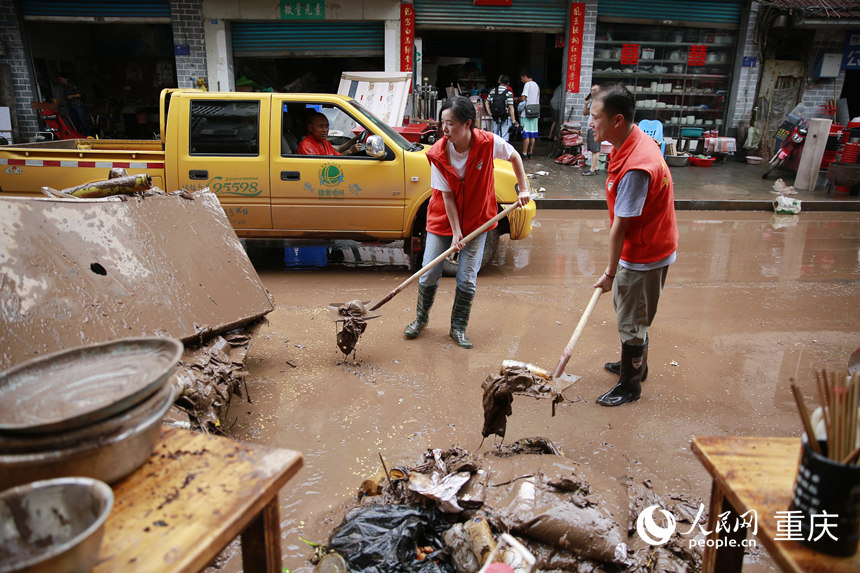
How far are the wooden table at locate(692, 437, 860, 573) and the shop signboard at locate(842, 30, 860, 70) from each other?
50.9ft

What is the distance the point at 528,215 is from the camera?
247 inches

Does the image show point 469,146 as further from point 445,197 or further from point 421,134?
point 421,134

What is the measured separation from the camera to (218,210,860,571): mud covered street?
132 inches

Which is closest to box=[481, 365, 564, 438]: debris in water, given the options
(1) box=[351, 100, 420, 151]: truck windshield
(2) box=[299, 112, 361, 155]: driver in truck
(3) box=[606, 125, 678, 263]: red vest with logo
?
(3) box=[606, 125, 678, 263]: red vest with logo

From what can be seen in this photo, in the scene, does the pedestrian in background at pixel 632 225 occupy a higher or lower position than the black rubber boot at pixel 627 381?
higher

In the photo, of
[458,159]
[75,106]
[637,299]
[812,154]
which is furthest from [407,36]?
[637,299]

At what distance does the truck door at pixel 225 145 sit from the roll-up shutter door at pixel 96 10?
7888 millimetres

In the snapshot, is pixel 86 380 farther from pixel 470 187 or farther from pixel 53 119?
pixel 53 119

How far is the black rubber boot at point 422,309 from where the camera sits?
489 centimetres

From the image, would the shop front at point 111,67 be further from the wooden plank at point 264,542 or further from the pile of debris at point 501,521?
the wooden plank at point 264,542

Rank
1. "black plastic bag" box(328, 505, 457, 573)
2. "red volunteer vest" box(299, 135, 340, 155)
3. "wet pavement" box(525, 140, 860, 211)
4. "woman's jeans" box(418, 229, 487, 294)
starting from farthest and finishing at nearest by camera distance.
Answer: "wet pavement" box(525, 140, 860, 211) → "red volunteer vest" box(299, 135, 340, 155) → "woman's jeans" box(418, 229, 487, 294) → "black plastic bag" box(328, 505, 457, 573)

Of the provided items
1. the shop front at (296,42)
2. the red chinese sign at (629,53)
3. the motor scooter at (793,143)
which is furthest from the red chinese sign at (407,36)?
the motor scooter at (793,143)

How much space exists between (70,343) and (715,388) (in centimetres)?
397

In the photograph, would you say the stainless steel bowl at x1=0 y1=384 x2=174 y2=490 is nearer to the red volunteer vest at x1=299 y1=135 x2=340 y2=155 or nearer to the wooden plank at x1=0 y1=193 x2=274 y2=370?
the wooden plank at x1=0 y1=193 x2=274 y2=370
